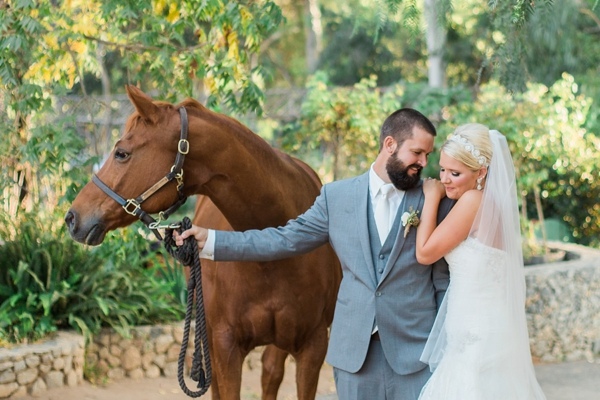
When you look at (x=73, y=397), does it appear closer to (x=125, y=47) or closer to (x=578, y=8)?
(x=125, y=47)

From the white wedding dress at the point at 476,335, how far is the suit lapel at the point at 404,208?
21 cm

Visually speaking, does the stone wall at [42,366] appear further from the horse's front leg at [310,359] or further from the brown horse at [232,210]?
the horse's front leg at [310,359]

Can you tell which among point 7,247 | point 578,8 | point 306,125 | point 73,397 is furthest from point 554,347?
point 578,8

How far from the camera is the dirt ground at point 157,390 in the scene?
671 cm

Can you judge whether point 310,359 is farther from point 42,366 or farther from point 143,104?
point 42,366

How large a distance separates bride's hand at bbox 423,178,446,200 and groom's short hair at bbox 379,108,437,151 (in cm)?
23

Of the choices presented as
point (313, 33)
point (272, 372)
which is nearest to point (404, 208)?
point (272, 372)

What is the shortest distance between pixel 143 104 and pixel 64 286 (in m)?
3.83

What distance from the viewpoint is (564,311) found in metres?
8.88

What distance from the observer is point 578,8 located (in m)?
16.3

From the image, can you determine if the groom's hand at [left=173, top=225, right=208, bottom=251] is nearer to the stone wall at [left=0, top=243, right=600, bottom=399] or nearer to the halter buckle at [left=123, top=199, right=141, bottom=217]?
the halter buckle at [left=123, top=199, right=141, bottom=217]

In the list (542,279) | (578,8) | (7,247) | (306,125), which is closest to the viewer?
(7,247)

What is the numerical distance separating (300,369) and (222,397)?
0.44 m

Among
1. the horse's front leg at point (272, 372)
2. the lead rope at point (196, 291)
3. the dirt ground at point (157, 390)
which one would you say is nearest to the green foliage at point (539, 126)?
the dirt ground at point (157, 390)
